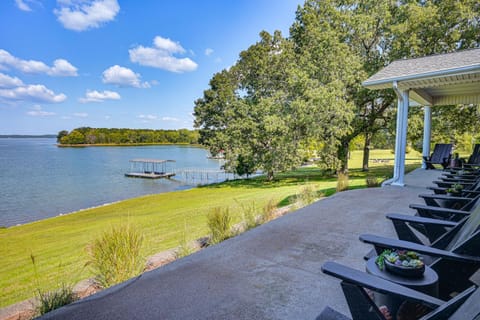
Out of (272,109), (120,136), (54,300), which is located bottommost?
(54,300)

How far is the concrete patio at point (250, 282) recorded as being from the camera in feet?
6.57

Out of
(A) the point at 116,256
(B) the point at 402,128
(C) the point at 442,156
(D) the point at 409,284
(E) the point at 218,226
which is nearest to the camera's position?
(D) the point at 409,284

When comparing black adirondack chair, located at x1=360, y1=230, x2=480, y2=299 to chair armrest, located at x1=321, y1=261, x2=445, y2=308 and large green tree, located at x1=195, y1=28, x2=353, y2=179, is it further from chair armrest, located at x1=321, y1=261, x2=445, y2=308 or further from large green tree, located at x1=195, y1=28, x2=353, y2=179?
large green tree, located at x1=195, y1=28, x2=353, y2=179

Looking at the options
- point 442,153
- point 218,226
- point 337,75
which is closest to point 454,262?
point 218,226

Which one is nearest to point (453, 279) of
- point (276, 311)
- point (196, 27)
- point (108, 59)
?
point (276, 311)

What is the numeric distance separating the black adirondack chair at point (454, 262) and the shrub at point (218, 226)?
98.2 inches

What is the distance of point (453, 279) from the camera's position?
1.56m

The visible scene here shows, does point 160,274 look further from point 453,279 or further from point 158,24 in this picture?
point 158,24

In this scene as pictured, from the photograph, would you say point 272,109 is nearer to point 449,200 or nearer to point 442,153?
point 442,153

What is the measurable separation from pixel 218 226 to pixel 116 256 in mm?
1526

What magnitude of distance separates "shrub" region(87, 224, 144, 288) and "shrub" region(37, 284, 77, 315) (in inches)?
12.4

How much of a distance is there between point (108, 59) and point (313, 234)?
3235cm

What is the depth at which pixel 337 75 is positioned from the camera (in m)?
13.2

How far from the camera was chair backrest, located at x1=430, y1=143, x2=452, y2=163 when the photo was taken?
9.02m
